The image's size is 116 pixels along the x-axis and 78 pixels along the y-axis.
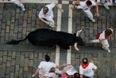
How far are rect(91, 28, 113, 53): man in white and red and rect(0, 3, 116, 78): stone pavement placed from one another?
0.29 m

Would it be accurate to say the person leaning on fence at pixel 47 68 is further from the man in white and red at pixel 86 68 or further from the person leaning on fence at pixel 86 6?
the person leaning on fence at pixel 86 6

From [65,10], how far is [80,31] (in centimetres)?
128

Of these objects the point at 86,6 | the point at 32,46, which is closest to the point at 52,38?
the point at 32,46

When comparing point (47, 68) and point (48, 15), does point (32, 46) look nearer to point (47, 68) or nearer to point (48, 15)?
point (48, 15)

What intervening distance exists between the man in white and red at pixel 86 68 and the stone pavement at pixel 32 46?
870mm

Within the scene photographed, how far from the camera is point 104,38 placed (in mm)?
16000

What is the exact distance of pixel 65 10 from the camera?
17.5 metres

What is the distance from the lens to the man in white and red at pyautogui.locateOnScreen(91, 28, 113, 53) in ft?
51.7

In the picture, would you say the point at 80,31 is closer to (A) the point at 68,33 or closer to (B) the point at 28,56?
(A) the point at 68,33

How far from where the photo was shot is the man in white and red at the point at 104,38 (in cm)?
1577

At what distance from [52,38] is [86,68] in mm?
2010

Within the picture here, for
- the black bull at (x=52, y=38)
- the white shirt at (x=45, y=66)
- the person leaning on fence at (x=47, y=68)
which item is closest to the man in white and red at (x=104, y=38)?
the black bull at (x=52, y=38)

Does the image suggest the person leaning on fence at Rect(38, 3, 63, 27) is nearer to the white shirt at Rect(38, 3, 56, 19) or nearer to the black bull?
the white shirt at Rect(38, 3, 56, 19)

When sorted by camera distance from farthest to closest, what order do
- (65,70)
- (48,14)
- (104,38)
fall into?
(48,14)
(104,38)
(65,70)
